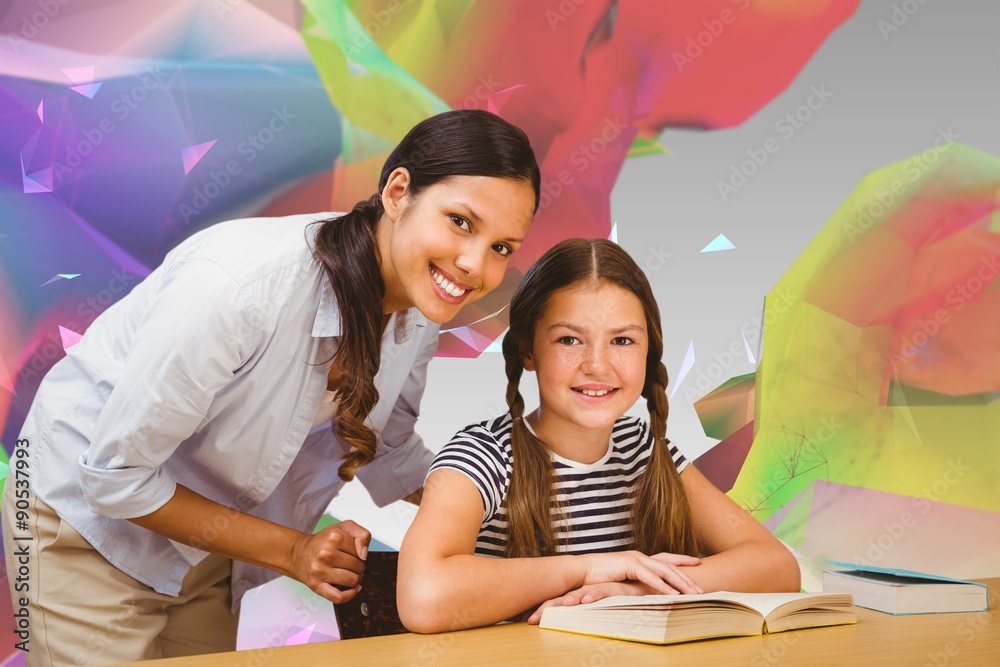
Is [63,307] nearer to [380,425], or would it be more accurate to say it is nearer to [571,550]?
[380,425]

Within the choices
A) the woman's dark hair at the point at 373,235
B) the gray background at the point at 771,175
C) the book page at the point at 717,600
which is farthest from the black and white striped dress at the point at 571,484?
the gray background at the point at 771,175

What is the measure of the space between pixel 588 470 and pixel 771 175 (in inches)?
57.5

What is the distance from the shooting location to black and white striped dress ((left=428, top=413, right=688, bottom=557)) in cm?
131

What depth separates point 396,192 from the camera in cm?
137

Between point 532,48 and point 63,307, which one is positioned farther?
point 532,48

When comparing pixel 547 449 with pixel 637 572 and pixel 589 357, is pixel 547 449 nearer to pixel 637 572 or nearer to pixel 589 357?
pixel 589 357

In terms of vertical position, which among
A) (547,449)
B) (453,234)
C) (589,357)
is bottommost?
(547,449)

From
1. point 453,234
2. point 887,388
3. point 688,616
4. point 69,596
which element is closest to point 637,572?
point 688,616

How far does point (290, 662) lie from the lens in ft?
3.08

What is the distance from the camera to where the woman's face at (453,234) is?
129 centimetres

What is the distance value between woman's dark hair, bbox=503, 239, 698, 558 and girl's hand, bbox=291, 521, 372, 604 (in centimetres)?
22

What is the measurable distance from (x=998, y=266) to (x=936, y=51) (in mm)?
639

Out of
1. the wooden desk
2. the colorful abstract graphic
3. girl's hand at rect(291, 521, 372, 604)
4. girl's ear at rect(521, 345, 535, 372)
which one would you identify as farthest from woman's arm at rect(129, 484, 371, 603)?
the colorful abstract graphic

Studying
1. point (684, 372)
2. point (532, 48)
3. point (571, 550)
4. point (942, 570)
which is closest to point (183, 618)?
point (571, 550)
